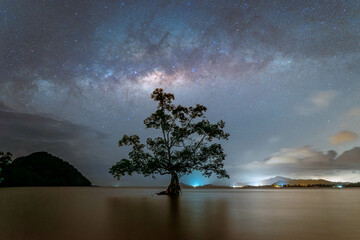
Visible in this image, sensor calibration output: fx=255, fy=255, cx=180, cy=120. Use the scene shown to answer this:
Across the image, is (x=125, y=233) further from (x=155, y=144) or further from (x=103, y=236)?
(x=155, y=144)

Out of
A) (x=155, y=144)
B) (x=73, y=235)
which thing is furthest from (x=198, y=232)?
(x=155, y=144)

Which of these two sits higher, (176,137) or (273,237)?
(176,137)

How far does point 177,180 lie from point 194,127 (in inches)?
400

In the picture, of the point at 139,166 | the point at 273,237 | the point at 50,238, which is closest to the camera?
the point at 50,238

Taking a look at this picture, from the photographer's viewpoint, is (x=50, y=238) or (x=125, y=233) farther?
(x=125, y=233)

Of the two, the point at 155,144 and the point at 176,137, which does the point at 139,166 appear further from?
the point at 176,137

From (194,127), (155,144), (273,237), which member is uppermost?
(194,127)

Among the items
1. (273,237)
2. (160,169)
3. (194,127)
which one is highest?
(194,127)

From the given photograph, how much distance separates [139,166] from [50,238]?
3577cm

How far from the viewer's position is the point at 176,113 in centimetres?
4534

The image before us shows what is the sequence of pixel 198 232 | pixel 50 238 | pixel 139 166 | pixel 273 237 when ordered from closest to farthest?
pixel 50 238 < pixel 273 237 < pixel 198 232 < pixel 139 166

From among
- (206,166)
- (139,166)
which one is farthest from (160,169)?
(206,166)

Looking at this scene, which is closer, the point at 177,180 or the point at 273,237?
the point at 273,237

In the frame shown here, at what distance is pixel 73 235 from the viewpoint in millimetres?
9539
